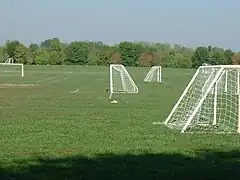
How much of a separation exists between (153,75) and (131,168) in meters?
62.5

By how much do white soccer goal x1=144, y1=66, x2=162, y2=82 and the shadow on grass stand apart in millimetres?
55121

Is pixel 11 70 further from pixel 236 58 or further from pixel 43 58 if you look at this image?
pixel 236 58

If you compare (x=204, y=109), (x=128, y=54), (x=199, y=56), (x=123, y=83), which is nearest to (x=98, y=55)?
(x=128, y=54)

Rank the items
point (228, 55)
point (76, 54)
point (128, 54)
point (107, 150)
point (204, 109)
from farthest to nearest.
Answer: point (128, 54) → point (76, 54) → point (228, 55) → point (204, 109) → point (107, 150)

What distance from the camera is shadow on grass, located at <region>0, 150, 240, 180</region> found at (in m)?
9.89

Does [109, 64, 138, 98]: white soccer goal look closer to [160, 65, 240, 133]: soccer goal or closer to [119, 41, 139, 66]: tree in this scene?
[160, 65, 240, 133]: soccer goal

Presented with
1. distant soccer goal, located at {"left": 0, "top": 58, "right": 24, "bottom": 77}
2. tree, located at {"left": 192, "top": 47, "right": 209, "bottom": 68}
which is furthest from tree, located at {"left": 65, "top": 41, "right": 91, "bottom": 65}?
tree, located at {"left": 192, "top": 47, "right": 209, "bottom": 68}

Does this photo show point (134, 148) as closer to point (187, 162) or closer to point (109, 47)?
point (187, 162)

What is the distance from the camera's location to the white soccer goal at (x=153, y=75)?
224 feet

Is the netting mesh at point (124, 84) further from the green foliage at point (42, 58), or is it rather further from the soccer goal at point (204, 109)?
the green foliage at point (42, 58)

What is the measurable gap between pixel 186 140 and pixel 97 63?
401 ft

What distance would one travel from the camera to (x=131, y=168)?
35.4ft

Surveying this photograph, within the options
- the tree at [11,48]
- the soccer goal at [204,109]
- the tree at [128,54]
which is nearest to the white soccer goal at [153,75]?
the soccer goal at [204,109]

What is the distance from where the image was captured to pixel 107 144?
47.8 feet
